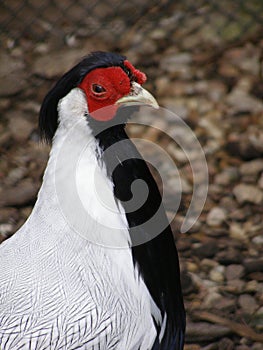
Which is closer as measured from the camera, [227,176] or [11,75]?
[227,176]

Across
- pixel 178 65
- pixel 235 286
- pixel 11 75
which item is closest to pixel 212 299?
pixel 235 286

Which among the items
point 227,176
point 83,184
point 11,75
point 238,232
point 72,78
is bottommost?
point 238,232

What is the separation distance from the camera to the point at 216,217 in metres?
4.34

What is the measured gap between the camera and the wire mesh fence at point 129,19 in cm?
548

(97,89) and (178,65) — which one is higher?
(178,65)

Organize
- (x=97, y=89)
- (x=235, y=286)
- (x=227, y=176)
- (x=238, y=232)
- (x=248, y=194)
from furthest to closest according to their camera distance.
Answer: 1. (x=227, y=176)
2. (x=248, y=194)
3. (x=238, y=232)
4. (x=235, y=286)
5. (x=97, y=89)

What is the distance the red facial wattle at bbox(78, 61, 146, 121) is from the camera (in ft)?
8.82

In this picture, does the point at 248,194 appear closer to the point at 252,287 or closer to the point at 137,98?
the point at 252,287

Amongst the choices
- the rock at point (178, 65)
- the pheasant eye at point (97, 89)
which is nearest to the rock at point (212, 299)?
the pheasant eye at point (97, 89)

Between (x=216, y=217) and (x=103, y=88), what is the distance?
1.84m

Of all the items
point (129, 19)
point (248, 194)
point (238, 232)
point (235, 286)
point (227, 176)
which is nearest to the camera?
point (235, 286)

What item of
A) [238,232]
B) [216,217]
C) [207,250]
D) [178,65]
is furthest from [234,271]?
[178,65]

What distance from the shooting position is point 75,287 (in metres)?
2.69

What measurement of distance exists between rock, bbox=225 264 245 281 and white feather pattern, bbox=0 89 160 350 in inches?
47.5
